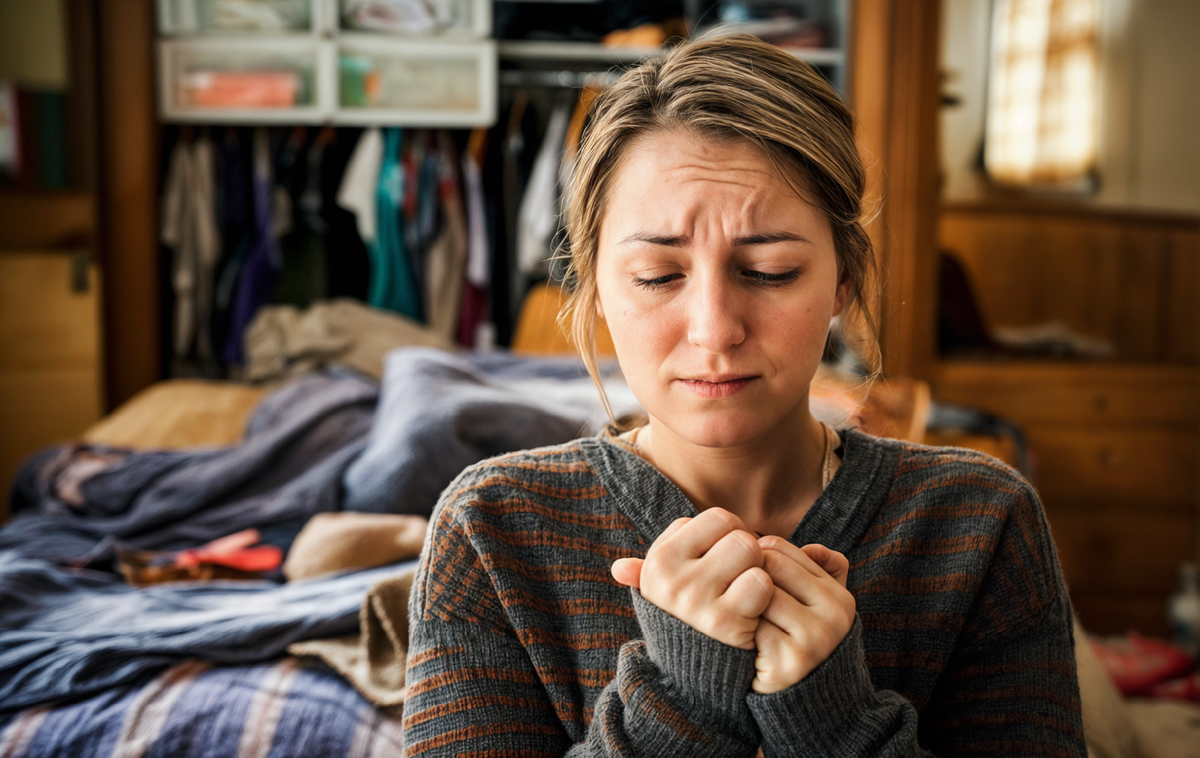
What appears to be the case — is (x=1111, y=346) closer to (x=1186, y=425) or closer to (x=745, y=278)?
(x=1186, y=425)

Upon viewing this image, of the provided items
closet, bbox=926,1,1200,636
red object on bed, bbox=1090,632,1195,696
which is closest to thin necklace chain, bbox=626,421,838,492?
red object on bed, bbox=1090,632,1195,696

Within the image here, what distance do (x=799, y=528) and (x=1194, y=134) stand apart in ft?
11.4

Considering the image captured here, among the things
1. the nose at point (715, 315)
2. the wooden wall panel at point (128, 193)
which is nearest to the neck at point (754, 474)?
the nose at point (715, 315)

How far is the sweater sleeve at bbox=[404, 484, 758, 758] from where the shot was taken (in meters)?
0.63

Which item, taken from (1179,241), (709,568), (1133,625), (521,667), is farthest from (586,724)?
(1179,241)

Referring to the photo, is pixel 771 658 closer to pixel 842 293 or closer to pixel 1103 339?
pixel 842 293

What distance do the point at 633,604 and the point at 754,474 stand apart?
19 cm

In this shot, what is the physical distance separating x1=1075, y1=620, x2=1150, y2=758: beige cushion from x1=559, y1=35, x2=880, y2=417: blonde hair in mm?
743

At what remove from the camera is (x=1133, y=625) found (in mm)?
2895

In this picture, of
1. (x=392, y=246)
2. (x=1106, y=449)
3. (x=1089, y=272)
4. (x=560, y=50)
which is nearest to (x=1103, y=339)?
(x=1089, y=272)

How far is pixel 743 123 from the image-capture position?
2.39 ft

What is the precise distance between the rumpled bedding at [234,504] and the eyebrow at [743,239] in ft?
Answer: 2.44

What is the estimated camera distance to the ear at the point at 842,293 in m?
0.83

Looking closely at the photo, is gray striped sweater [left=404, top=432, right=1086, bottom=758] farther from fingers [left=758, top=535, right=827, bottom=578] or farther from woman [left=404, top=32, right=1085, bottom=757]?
fingers [left=758, top=535, right=827, bottom=578]
